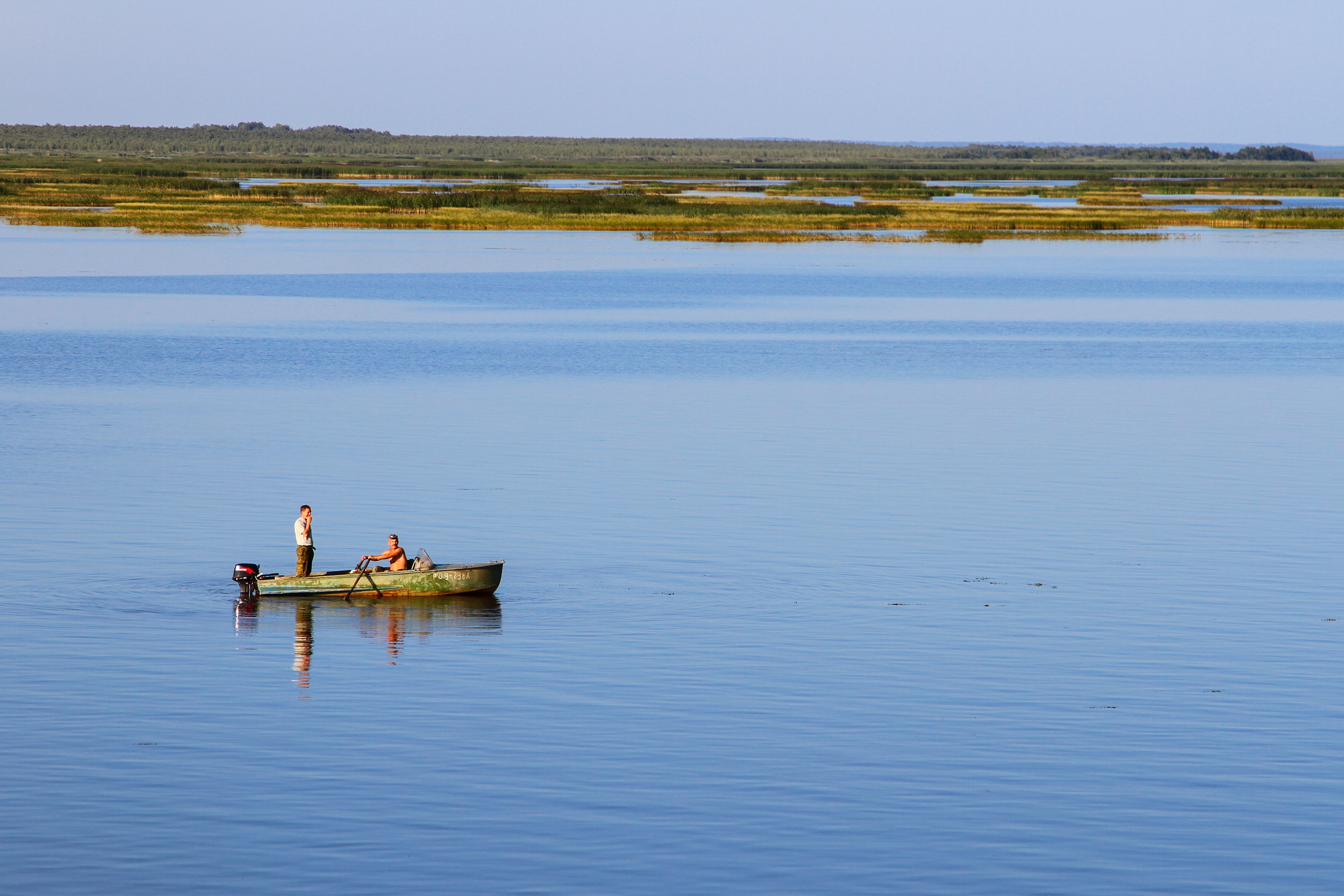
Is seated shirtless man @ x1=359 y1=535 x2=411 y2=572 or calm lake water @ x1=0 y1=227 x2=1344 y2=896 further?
seated shirtless man @ x1=359 y1=535 x2=411 y2=572

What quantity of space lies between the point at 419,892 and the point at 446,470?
23095 millimetres

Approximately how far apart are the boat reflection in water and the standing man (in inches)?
20.3

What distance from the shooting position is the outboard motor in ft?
86.6

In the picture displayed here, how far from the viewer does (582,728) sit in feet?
66.4

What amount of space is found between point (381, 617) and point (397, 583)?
0.66 metres

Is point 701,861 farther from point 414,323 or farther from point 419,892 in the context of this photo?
point 414,323

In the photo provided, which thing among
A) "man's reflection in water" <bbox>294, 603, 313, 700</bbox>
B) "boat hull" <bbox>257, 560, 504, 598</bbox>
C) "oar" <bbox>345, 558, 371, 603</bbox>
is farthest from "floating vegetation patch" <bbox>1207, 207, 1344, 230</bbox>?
"man's reflection in water" <bbox>294, 603, 313, 700</bbox>

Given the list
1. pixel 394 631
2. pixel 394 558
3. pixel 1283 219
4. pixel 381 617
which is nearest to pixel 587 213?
pixel 1283 219

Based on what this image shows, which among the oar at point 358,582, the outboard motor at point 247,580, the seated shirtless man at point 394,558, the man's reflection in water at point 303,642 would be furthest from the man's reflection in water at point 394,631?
the outboard motor at point 247,580

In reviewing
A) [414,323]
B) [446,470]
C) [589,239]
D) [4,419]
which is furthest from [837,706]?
[589,239]

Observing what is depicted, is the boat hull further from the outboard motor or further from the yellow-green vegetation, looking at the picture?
the yellow-green vegetation

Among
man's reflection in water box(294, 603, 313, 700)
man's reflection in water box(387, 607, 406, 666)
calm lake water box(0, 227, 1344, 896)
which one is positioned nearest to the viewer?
calm lake water box(0, 227, 1344, 896)

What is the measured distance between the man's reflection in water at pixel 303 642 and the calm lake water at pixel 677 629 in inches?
5.3

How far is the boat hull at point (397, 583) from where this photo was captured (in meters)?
26.7
